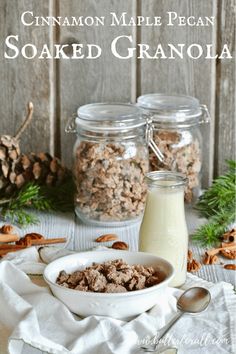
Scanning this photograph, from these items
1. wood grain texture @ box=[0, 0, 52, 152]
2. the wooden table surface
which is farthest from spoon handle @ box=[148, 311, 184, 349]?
wood grain texture @ box=[0, 0, 52, 152]

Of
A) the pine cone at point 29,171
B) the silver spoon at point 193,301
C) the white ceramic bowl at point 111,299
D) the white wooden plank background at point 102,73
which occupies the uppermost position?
the white wooden plank background at point 102,73

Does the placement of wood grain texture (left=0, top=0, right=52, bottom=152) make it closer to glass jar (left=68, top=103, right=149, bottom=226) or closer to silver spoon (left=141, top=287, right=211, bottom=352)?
glass jar (left=68, top=103, right=149, bottom=226)

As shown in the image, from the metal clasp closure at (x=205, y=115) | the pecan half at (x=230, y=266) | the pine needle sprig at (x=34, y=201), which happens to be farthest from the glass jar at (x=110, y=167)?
the pecan half at (x=230, y=266)

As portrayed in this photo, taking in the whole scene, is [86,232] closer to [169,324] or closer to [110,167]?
[110,167]

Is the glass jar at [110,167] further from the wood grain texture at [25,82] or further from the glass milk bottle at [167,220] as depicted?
the glass milk bottle at [167,220]

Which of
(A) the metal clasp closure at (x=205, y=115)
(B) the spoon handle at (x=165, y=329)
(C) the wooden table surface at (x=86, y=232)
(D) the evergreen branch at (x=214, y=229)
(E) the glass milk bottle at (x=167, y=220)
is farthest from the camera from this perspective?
(A) the metal clasp closure at (x=205, y=115)

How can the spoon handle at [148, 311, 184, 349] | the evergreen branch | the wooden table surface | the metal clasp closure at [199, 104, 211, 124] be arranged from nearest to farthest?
the spoon handle at [148, 311, 184, 349], the wooden table surface, the evergreen branch, the metal clasp closure at [199, 104, 211, 124]

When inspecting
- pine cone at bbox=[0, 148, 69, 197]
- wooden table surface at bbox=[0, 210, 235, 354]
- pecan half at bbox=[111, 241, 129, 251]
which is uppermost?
pine cone at bbox=[0, 148, 69, 197]

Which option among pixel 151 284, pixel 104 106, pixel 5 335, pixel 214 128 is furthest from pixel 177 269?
pixel 214 128
